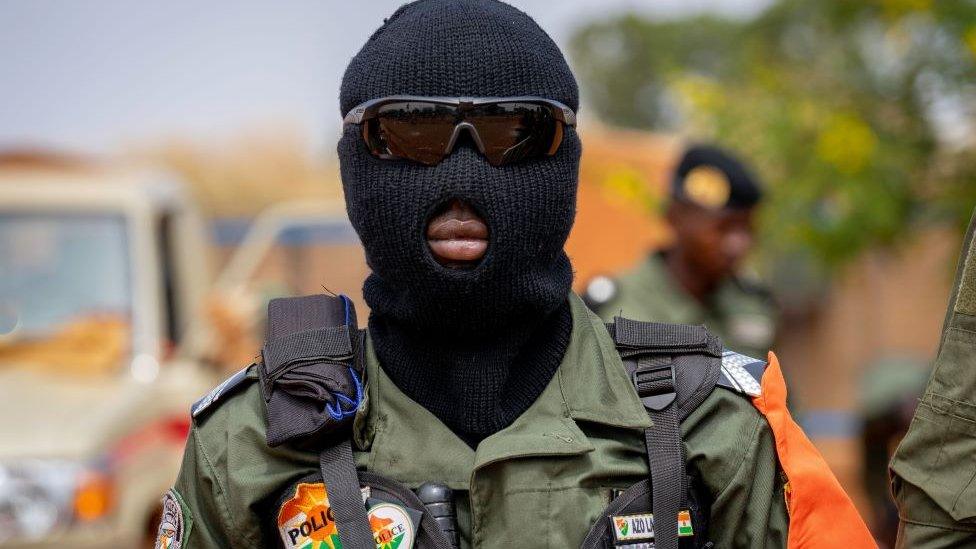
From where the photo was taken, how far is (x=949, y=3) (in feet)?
19.8

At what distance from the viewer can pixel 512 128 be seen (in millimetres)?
2215

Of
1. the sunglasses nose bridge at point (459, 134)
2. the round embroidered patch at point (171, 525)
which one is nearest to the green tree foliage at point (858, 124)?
the sunglasses nose bridge at point (459, 134)

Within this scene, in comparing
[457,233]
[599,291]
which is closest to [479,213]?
[457,233]

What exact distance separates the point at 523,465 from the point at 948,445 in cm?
71

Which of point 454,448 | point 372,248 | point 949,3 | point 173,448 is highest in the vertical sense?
point 949,3

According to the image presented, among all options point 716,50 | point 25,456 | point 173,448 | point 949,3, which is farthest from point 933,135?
point 716,50

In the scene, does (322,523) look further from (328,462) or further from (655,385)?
(655,385)

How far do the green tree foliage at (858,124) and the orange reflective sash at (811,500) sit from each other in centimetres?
366

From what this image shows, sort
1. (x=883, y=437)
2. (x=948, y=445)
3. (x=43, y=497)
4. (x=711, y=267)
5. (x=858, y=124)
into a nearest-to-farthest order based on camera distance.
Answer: (x=948, y=445) < (x=43, y=497) < (x=711, y=267) < (x=858, y=124) < (x=883, y=437)

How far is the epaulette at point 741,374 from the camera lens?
7.39 feet

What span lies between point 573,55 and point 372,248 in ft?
80.1

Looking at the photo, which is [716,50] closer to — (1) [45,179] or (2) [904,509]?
(1) [45,179]

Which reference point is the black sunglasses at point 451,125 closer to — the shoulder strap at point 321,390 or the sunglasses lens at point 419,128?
the sunglasses lens at point 419,128

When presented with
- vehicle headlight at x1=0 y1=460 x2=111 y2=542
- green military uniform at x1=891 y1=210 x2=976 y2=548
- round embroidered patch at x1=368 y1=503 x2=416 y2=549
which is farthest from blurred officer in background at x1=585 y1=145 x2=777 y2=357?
round embroidered patch at x1=368 y1=503 x2=416 y2=549
